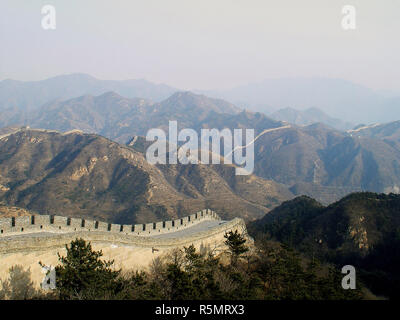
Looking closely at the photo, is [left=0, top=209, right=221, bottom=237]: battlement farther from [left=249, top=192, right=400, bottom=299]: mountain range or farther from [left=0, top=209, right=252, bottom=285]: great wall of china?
[left=249, top=192, right=400, bottom=299]: mountain range

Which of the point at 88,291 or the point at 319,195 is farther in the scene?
the point at 319,195

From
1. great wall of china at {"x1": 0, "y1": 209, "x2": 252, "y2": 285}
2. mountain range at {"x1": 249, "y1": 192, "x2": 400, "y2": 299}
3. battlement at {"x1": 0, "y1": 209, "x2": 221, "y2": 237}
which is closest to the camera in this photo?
great wall of china at {"x1": 0, "y1": 209, "x2": 252, "y2": 285}

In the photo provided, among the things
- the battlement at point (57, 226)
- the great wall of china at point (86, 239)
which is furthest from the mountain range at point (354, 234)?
the battlement at point (57, 226)

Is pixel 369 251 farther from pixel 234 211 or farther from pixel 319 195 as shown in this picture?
pixel 319 195

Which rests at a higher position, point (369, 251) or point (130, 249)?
point (130, 249)

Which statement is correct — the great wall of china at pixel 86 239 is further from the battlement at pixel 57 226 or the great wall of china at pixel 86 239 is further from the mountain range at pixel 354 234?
the mountain range at pixel 354 234

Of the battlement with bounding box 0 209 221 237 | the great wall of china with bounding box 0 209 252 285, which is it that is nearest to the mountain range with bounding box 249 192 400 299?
the great wall of china with bounding box 0 209 252 285

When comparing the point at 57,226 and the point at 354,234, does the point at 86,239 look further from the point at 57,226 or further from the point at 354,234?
the point at 354,234

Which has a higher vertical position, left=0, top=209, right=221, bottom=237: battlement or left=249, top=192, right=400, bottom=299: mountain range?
left=0, top=209, right=221, bottom=237: battlement
